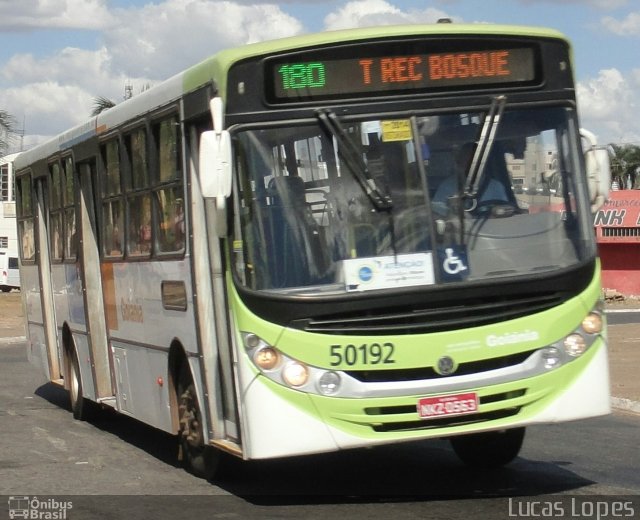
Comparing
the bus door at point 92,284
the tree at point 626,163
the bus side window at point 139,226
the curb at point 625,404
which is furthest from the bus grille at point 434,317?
the tree at point 626,163

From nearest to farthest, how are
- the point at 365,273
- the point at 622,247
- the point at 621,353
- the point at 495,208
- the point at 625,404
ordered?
1. the point at 365,273
2. the point at 495,208
3. the point at 625,404
4. the point at 621,353
5. the point at 622,247

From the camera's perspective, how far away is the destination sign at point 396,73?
898 cm

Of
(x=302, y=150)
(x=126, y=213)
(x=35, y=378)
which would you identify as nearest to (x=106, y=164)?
(x=126, y=213)

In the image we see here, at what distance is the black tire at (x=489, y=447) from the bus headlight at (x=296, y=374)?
207 cm

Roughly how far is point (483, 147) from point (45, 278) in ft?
29.2

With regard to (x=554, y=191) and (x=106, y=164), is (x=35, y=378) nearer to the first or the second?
(x=106, y=164)

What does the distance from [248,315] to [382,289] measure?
87 cm

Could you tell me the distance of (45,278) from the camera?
54.9 feet

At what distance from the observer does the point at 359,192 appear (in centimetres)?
882

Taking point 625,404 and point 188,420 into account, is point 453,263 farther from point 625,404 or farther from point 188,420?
point 625,404

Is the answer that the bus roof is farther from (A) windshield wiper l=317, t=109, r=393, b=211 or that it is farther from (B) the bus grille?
(B) the bus grille

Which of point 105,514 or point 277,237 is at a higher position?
point 277,237

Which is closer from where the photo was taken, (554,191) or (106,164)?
(554,191)

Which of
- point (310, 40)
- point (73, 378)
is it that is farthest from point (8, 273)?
point (310, 40)
